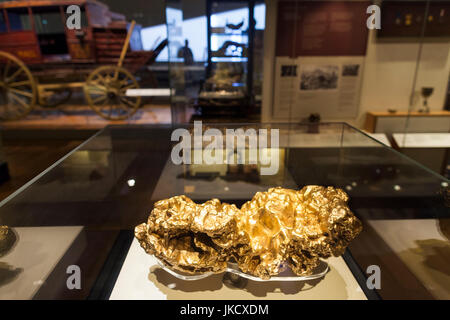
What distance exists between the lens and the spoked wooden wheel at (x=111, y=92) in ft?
7.75

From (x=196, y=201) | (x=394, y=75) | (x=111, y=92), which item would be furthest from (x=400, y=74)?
(x=111, y=92)

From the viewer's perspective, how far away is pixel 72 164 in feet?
5.03

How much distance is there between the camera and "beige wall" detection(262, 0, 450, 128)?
1914 millimetres

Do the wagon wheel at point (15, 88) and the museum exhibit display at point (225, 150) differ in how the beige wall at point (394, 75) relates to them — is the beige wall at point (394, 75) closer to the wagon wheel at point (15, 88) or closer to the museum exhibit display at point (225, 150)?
the museum exhibit display at point (225, 150)

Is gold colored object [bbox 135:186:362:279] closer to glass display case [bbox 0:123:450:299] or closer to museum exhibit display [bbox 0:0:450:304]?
museum exhibit display [bbox 0:0:450:304]

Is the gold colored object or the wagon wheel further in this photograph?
the wagon wheel

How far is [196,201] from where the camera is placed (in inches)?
62.2

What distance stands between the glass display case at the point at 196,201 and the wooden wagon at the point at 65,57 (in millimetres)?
465

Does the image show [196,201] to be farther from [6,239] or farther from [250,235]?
[6,239]

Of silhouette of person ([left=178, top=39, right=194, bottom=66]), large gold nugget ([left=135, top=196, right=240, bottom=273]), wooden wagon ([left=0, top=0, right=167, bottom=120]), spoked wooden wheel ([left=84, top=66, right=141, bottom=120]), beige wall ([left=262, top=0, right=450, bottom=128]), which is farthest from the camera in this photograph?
spoked wooden wheel ([left=84, top=66, right=141, bottom=120])

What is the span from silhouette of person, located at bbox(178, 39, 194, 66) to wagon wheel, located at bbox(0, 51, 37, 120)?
1.36 metres

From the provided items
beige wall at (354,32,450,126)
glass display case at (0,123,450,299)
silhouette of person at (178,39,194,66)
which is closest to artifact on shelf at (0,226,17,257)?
glass display case at (0,123,450,299)

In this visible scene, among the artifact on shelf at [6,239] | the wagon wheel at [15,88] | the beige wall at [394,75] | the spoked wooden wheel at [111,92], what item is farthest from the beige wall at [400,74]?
the wagon wheel at [15,88]

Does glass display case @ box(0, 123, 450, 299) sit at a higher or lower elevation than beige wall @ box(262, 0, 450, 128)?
lower
